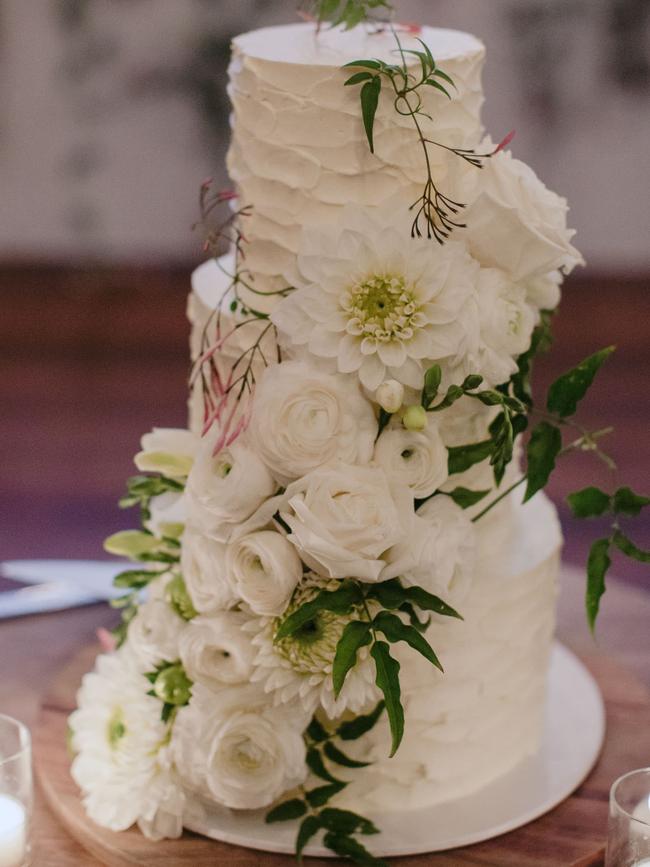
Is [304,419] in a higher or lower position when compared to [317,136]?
lower

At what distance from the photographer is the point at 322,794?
4.94 ft

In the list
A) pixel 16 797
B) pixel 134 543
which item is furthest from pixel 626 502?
pixel 16 797

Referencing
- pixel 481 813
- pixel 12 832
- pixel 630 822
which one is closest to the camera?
pixel 630 822

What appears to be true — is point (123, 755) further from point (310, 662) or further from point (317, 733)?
point (310, 662)

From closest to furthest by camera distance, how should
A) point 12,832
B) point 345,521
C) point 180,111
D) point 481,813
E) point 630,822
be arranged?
point 345,521, point 630,822, point 12,832, point 481,813, point 180,111

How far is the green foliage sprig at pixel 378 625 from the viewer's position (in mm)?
1256

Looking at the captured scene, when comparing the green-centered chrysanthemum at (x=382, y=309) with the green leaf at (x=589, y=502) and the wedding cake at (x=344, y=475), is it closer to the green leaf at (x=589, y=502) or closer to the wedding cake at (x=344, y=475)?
the wedding cake at (x=344, y=475)


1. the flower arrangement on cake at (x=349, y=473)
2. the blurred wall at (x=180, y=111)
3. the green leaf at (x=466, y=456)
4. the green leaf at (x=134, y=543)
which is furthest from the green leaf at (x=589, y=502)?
the blurred wall at (x=180, y=111)

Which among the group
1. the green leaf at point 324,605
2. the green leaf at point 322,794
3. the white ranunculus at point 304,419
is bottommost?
the green leaf at point 322,794

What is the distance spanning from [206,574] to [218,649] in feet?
0.29

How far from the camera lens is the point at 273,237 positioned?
143 centimetres

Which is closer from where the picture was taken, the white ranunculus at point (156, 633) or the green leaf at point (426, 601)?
the green leaf at point (426, 601)

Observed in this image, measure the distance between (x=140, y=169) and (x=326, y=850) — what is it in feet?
10.6

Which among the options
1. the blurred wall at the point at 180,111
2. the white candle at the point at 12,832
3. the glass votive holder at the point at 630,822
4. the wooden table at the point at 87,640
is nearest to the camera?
the glass votive holder at the point at 630,822
